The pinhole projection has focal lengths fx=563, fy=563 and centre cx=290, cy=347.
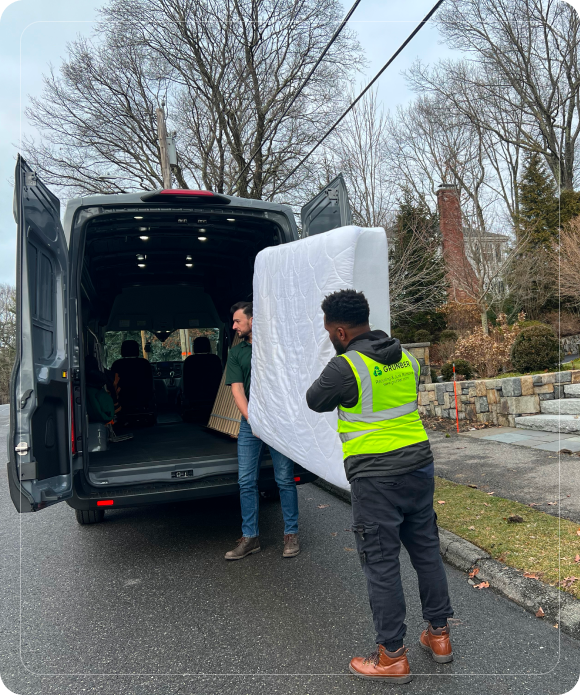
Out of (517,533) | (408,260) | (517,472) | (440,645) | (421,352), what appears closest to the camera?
(440,645)

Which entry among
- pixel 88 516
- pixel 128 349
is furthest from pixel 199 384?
pixel 88 516

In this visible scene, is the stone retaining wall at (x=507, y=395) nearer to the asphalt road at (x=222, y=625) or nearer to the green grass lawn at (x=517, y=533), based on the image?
the green grass lawn at (x=517, y=533)

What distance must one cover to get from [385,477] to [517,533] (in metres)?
2.10

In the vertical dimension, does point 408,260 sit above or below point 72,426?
above

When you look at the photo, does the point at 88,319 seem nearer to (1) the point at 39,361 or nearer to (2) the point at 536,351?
(1) the point at 39,361

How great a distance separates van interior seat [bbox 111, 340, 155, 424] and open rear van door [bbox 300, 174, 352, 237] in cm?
358

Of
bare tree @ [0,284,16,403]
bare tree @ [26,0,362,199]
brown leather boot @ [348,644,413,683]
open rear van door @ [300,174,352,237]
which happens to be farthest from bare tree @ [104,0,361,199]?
bare tree @ [0,284,16,403]

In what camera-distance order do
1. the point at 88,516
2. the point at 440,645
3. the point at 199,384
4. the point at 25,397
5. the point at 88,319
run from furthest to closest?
1. the point at 199,384
2. the point at 88,319
3. the point at 88,516
4. the point at 25,397
5. the point at 440,645

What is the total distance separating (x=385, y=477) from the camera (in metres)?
2.66

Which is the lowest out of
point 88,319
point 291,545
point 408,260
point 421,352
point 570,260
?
point 291,545

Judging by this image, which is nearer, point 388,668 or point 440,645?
point 388,668

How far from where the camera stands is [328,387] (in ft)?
8.72

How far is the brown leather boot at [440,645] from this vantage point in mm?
2770

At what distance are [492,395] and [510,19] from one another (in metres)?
18.1
